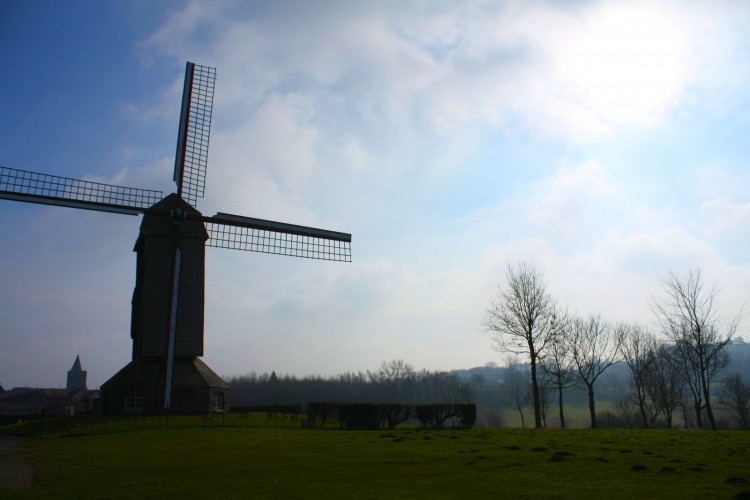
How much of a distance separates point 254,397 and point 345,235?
81.5 m

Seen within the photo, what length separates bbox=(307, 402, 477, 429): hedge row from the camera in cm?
3475

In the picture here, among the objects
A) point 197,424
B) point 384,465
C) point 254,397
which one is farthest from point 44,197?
point 254,397

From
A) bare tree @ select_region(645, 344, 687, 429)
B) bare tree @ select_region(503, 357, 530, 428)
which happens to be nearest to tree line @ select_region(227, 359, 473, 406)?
bare tree @ select_region(503, 357, 530, 428)

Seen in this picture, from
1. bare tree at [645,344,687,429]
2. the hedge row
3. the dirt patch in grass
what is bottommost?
the dirt patch in grass

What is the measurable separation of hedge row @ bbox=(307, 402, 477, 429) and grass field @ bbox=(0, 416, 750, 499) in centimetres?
907

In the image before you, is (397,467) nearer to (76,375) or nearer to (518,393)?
(518,393)

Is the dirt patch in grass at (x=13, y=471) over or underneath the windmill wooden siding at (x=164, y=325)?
underneath

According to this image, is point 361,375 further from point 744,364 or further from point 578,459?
point 578,459

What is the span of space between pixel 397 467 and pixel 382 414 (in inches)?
756

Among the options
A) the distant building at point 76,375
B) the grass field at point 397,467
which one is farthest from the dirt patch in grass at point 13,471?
the distant building at point 76,375

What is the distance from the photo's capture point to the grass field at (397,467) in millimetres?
12812

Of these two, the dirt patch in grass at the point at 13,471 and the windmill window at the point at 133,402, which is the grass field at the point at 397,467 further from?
the windmill window at the point at 133,402

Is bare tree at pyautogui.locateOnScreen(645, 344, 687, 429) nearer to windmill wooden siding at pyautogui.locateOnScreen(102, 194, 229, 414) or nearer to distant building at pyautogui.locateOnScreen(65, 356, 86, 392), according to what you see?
windmill wooden siding at pyautogui.locateOnScreen(102, 194, 229, 414)

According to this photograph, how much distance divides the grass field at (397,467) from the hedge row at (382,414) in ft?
29.8
